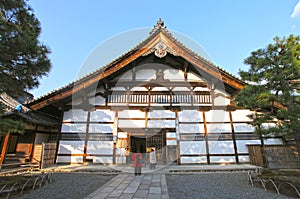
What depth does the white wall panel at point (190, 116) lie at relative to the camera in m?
8.30

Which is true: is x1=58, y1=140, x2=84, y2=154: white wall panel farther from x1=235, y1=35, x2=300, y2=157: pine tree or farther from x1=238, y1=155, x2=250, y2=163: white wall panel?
x1=238, y1=155, x2=250, y2=163: white wall panel

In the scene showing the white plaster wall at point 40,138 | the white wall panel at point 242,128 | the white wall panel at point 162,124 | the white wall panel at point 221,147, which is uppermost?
the white wall panel at point 162,124

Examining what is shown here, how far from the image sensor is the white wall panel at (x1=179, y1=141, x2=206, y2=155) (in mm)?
7812

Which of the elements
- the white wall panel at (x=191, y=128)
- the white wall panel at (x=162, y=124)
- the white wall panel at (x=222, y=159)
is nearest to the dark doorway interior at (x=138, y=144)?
the white wall panel at (x=162, y=124)

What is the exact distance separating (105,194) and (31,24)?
502cm

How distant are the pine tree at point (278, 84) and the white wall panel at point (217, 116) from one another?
315cm

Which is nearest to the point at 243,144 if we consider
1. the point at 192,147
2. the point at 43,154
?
the point at 192,147

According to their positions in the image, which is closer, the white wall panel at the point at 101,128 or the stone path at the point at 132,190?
the stone path at the point at 132,190

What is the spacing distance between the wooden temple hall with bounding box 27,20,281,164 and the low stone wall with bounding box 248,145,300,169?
31.7 inches

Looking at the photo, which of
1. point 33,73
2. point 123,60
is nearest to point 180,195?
point 33,73

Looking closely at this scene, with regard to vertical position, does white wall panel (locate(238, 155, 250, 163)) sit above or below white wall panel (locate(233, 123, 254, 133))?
below

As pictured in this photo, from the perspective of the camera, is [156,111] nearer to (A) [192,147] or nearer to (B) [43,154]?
(A) [192,147]

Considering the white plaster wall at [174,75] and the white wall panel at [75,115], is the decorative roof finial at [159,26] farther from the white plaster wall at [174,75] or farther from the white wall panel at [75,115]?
the white wall panel at [75,115]

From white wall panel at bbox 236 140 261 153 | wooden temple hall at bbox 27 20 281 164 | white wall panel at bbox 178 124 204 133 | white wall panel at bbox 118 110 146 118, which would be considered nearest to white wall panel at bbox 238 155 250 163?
wooden temple hall at bbox 27 20 281 164
